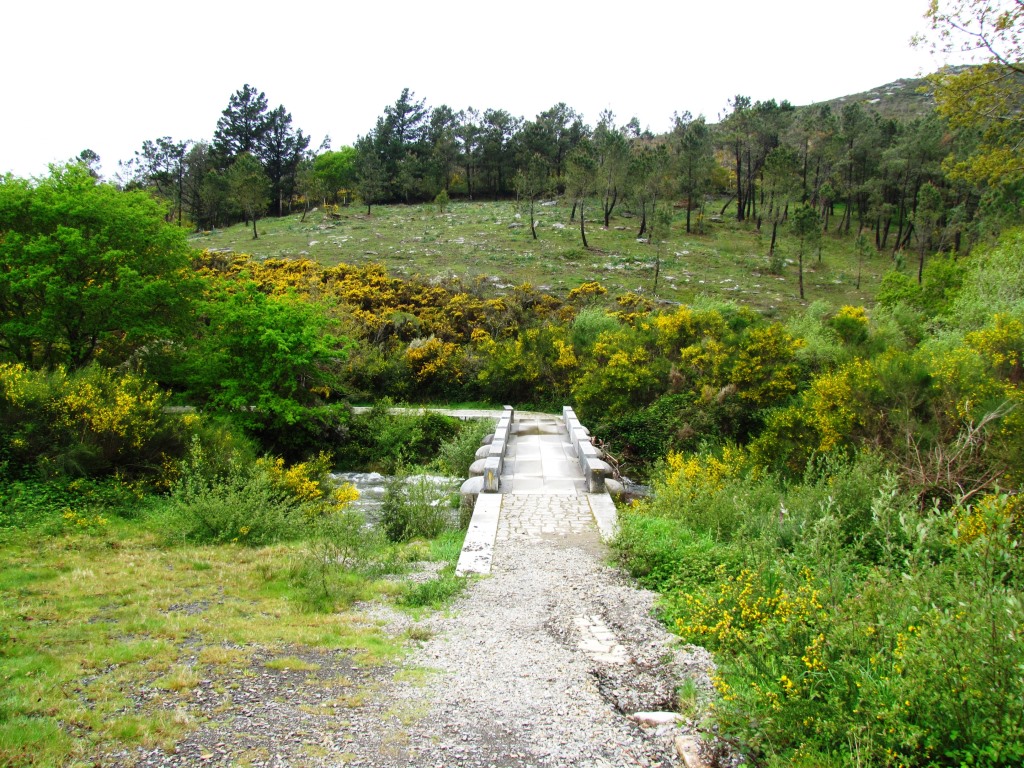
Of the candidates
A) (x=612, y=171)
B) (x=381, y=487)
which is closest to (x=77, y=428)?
(x=381, y=487)

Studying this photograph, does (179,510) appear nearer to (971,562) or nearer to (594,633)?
(594,633)

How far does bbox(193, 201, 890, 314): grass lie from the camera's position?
3462 cm

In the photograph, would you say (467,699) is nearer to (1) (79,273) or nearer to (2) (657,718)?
(2) (657,718)

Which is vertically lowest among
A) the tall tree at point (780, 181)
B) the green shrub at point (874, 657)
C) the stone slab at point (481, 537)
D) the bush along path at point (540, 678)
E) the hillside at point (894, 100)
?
the stone slab at point (481, 537)

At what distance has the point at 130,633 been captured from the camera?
4996 mm

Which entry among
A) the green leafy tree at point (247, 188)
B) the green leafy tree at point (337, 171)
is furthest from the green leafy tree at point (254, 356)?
the green leafy tree at point (337, 171)

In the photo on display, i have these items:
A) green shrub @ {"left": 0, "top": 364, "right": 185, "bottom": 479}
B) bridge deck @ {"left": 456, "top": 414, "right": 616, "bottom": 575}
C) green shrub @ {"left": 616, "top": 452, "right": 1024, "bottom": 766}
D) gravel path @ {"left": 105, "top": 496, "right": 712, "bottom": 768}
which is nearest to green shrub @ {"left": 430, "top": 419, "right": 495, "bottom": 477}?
bridge deck @ {"left": 456, "top": 414, "right": 616, "bottom": 575}

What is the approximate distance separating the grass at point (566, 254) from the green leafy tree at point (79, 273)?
56.0 feet

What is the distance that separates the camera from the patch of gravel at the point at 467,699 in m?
3.47

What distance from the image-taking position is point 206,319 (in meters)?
20.0

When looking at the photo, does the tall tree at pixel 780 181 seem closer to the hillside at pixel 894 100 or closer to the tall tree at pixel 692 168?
the tall tree at pixel 692 168

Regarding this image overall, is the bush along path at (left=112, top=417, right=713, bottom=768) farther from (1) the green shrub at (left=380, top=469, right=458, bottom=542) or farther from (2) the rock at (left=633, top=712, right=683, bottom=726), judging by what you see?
(1) the green shrub at (left=380, top=469, right=458, bottom=542)

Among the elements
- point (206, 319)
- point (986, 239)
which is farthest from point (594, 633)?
point (986, 239)

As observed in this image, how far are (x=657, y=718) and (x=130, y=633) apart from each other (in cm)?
421
